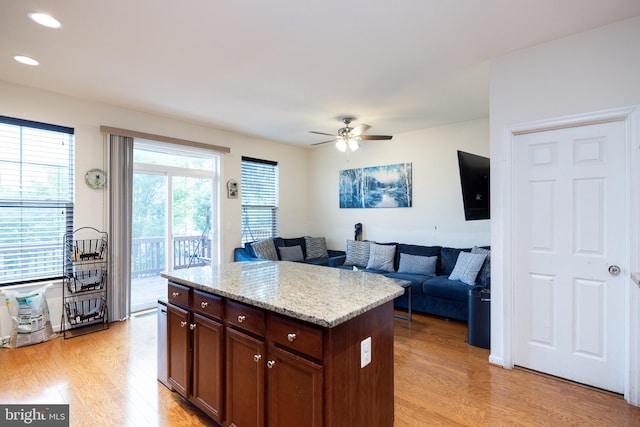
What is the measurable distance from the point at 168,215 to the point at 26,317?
72.9 inches

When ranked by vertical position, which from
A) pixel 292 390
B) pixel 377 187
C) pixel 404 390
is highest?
pixel 377 187

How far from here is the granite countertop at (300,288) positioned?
4.83 ft

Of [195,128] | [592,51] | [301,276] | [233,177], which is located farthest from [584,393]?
[195,128]

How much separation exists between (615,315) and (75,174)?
5342 millimetres

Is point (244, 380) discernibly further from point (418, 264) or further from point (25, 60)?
point (418, 264)

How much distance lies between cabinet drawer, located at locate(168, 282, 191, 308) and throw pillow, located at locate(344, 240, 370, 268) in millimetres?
3380

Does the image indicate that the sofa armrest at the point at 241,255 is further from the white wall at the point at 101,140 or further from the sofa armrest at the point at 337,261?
the sofa armrest at the point at 337,261

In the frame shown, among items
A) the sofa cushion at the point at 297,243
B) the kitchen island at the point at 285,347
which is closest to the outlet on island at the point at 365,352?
the kitchen island at the point at 285,347

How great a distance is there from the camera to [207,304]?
1990mm

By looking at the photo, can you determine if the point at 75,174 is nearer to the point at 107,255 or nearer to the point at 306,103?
the point at 107,255

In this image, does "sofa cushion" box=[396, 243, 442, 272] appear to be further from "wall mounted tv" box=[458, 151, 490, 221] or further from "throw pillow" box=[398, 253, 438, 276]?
"wall mounted tv" box=[458, 151, 490, 221]

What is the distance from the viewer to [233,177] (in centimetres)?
522

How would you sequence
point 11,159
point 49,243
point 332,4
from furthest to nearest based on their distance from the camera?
point 49,243 → point 11,159 → point 332,4

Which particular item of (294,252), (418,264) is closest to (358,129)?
(418,264)
